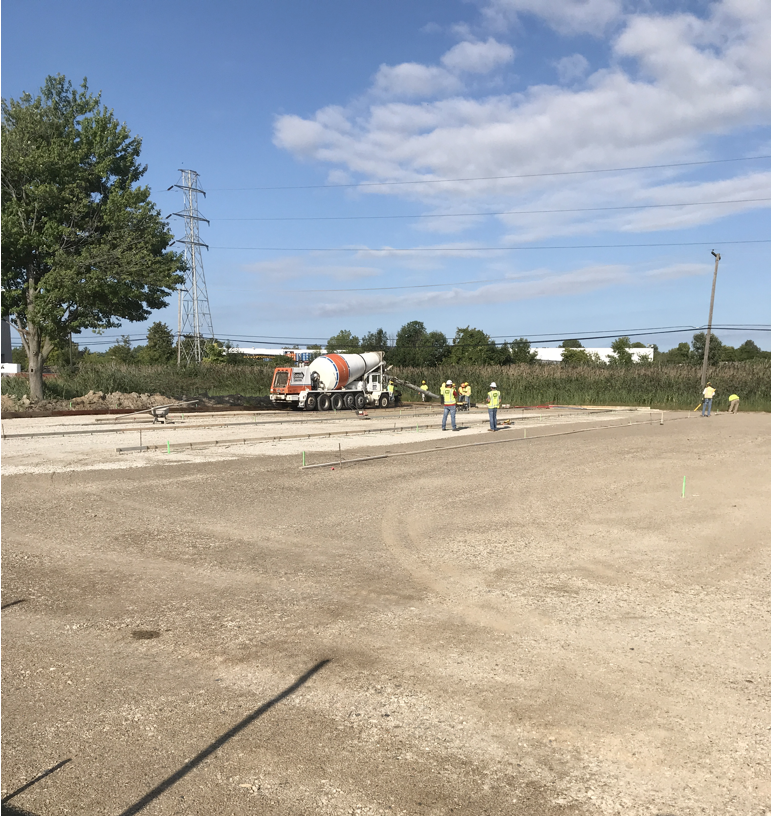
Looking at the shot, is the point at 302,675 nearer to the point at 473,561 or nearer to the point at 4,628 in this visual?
the point at 4,628

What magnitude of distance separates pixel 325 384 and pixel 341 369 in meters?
1.17

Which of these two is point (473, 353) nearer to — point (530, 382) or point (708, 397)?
point (530, 382)

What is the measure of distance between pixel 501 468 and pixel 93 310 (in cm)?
2468

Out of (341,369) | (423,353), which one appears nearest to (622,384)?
(341,369)

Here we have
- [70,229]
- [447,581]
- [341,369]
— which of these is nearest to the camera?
[447,581]

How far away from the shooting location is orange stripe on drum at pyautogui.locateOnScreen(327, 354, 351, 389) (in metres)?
35.9

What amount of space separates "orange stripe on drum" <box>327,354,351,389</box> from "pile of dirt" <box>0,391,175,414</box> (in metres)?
8.54

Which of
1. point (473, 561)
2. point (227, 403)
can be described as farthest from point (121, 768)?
point (227, 403)

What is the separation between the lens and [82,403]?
105 ft

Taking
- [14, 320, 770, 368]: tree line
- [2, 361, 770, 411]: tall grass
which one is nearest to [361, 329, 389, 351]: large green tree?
[14, 320, 770, 368]: tree line

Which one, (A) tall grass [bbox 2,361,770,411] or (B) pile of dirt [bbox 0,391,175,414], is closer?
(B) pile of dirt [bbox 0,391,175,414]

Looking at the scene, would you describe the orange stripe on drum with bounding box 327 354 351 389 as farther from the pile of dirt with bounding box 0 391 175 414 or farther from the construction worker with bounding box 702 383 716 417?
the construction worker with bounding box 702 383 716 417

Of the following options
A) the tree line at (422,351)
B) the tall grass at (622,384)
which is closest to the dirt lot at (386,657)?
the tall grass at (622,384)

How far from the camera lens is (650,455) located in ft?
54.9
